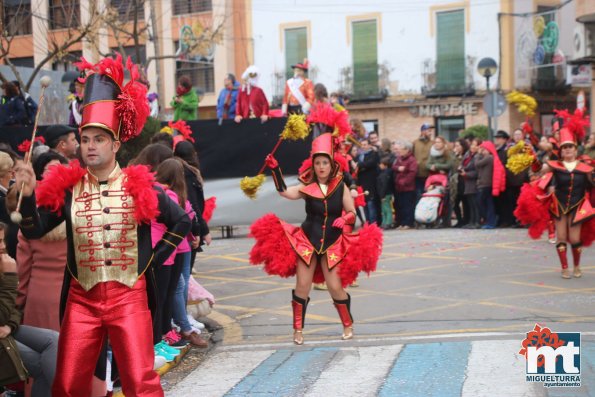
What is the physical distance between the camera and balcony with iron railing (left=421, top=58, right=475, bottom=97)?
38.7 metres

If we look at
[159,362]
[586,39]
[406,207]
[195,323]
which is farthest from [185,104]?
[586,39]

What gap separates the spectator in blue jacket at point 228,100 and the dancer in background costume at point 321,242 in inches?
377

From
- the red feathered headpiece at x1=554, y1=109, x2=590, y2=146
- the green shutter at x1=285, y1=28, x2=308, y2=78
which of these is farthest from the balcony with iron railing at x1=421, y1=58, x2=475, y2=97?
the red feathered headpiece at x1=554, y1=109, x2=590, y2=146

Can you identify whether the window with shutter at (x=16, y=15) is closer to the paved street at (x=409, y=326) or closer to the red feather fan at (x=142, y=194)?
the paved street at (x=409, y=326)

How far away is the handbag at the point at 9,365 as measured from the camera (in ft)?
18.6

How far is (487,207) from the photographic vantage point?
18922mm

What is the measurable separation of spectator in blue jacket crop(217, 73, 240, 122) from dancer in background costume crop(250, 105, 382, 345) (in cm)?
957

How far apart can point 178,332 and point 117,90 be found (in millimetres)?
3553

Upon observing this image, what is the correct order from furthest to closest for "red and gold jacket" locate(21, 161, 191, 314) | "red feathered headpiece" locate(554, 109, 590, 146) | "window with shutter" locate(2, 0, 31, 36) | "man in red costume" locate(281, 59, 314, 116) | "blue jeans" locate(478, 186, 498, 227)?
"blue jeans" locate(478, 186, 498, 227) < "man in red costume" locate(281, 59, 314, 116) < "window with shutter" locate(2, 0, 31, 36) < "red feathered headpiece" locate(554, 109, 590, 146) < "red and gold jacket" locate(21, 161, 191, 314)

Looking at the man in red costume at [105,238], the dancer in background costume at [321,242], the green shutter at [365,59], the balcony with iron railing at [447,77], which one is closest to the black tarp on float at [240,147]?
the dancer in background costume at [321,242]

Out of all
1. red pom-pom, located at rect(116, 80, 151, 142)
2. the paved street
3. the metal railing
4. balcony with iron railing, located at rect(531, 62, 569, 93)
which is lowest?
the paved street

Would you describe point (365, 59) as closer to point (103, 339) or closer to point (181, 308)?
point (181, 308)

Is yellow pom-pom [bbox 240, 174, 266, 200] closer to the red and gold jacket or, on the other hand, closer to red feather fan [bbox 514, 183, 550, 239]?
the red and gold jacket

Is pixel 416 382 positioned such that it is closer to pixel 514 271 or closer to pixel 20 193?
pixel 20 193
